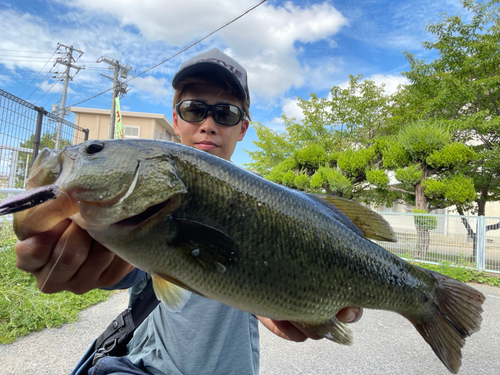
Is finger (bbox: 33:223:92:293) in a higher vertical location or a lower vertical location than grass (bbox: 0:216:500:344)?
higher

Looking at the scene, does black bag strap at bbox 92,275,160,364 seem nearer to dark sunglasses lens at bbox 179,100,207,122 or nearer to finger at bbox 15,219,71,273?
finger at bbox 15,219,71,273

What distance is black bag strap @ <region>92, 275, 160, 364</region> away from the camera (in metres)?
1.80

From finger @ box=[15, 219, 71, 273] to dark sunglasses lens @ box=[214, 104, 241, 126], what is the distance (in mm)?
1606

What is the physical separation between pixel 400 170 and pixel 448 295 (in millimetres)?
A: 9480

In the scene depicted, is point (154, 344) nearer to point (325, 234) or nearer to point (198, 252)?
point (198, 252)

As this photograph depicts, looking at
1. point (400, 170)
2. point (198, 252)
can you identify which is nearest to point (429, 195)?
point (400, 170)

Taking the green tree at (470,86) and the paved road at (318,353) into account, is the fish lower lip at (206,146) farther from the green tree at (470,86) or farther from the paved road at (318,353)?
the green tree at (470,86)

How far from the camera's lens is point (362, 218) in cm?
163

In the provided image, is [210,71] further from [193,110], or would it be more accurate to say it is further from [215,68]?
[193,110]

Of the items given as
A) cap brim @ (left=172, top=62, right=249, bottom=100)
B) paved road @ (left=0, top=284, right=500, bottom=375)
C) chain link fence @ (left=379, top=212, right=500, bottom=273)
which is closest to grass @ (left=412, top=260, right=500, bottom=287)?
chain link fence @ (left=379, top=212, right=500, bottom=273)

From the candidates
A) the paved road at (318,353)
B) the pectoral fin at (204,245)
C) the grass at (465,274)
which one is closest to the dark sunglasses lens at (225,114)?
the pectoral fin at (204,245)

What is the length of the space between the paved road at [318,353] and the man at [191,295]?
1.62 meters

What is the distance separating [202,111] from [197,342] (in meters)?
1.81

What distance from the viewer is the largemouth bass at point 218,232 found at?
1048 millimetres
